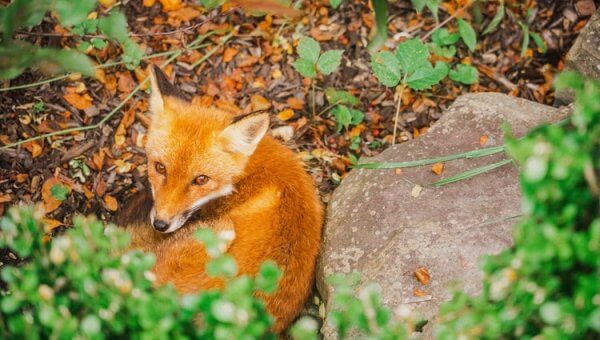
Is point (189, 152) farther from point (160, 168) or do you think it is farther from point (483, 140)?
point (483, 140)

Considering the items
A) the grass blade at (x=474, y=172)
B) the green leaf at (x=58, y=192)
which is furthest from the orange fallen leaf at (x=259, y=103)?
the grass blade at (x=474, y=172)

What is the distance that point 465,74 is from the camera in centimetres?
419

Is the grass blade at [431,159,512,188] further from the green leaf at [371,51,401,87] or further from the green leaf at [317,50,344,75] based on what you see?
the green leaf at [317,50,344,75]

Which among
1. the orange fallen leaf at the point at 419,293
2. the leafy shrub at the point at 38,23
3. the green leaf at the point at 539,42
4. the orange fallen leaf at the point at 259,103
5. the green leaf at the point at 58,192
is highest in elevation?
the leafy shrub at the point at 38,23

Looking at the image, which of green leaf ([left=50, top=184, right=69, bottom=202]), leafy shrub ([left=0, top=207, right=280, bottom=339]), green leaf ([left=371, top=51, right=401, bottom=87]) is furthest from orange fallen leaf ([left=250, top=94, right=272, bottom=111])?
leafy shrub ([left=0, top=207, right=280, bottom=339])

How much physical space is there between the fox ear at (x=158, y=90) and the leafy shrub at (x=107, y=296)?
1.68 metres

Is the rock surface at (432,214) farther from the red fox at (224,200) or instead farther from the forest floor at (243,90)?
the forest floor at (243,90)

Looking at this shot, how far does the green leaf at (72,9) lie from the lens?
6.56ft

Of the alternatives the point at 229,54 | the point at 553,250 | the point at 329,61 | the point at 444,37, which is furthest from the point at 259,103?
the point at 553,250

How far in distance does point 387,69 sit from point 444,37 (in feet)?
2.65

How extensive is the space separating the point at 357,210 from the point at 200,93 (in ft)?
5.64

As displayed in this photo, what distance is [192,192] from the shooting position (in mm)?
3215

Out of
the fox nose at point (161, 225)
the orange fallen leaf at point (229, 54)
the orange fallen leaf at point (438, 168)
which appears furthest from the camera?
the orange fallen leaf at point (229, 54)

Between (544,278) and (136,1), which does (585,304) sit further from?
(136,1)
